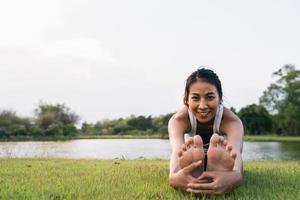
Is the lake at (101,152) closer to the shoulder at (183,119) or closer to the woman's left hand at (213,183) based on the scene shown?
the shoulder at (183,119)

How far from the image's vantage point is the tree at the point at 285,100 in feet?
161

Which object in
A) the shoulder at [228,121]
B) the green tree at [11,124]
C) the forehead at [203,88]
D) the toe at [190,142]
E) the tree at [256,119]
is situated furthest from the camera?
the tree at [256,119]

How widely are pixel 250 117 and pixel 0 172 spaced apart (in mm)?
50848

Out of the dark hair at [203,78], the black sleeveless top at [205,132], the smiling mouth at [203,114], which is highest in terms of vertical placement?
the dark hair at [203,78]

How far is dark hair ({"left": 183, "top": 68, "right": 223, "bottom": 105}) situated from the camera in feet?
11.9

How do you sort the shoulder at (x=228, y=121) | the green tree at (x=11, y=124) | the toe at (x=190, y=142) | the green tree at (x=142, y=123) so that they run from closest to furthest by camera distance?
1. the toe at (x=190, y=142)
2. the shoulder at (x=228, y=121)
3. the green tree at (x=11, y=124)
4. the green tree at (x=142, y=123)

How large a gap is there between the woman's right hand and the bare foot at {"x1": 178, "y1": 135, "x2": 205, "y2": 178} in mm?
32

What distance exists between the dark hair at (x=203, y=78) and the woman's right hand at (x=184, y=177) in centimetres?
83

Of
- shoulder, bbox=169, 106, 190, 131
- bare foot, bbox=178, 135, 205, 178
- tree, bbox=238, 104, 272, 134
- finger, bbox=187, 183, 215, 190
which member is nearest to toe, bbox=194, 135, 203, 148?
bare foot, bbox=178, 135, 205, 178

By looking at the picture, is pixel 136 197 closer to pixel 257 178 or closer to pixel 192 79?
pixel 192 79

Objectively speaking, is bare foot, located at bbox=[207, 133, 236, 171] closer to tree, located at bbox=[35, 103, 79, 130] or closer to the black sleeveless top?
the black sleeveless top

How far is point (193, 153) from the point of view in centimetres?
306

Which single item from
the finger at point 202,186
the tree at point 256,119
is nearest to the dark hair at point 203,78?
the finger at point 202,186

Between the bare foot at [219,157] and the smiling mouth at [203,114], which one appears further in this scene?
the smiling mouth at [203,114]
